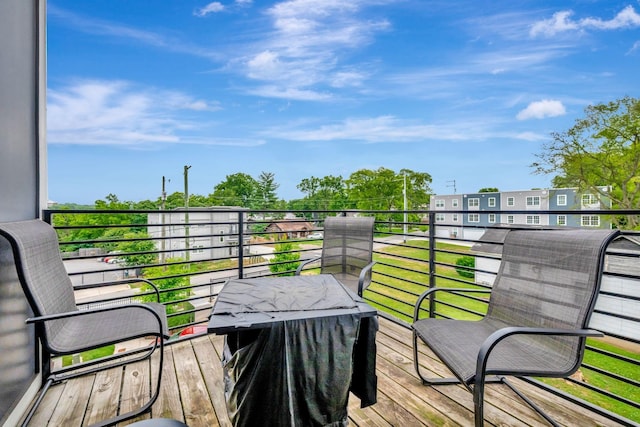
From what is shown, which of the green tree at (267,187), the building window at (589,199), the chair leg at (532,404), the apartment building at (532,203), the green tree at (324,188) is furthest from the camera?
the green tree at (324,188)

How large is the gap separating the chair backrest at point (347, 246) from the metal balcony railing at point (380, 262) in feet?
0.44

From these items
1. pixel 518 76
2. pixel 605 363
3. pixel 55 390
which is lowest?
pixel 605 363

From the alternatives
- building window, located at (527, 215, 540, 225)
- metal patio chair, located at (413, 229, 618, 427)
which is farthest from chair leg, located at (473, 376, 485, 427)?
building window, located at (527, 215, 540, 225)

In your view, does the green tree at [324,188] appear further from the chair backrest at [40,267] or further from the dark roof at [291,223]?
the chair backrest at [40,267]

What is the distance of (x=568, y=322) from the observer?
145cm

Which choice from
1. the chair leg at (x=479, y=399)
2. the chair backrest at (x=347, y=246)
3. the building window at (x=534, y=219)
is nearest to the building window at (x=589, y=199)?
the building window at (x=534, y=219)

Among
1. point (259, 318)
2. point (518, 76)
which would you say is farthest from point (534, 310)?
point (518, 76)

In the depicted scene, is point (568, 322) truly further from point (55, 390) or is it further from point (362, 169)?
point (362, 169)

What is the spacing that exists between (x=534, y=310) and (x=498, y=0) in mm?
10778

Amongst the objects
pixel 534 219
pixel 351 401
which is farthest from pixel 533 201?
pixel 351 401

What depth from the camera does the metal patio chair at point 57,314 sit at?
1.46 metres

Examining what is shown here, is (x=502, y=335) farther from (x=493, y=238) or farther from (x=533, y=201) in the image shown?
(x=533, y=201)

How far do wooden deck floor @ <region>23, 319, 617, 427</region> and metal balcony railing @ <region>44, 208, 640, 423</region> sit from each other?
0.24 m

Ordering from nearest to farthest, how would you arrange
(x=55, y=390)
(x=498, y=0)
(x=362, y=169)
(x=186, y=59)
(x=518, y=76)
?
(x=55, y=390)
(x=498, y=0)
(x=186, y=59)
(x=518, y=76)
(x=362, y=169)
